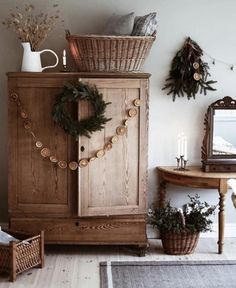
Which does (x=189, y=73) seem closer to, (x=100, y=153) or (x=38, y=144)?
(x=100, y=153)

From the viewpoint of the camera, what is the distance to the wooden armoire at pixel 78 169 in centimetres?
409

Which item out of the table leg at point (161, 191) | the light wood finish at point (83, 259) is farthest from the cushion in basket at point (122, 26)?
the light wood finish at point (83, 259)

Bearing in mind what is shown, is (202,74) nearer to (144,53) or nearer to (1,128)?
(144,53)

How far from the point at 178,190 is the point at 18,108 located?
170 cm

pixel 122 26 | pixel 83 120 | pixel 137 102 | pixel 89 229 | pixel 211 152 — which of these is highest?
pixel 122 26

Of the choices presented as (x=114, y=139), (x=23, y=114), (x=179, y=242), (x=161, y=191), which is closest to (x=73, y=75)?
(x=23, y=114)

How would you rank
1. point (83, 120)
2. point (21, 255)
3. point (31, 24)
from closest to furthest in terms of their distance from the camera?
point (21, 255) < point (83, 120) < point (31, 24)

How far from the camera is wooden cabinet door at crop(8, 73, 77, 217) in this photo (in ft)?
13.4

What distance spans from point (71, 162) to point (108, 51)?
0.94 meters

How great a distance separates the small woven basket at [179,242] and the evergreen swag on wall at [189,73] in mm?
1261

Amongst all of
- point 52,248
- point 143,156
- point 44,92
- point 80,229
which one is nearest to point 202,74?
point 143,156

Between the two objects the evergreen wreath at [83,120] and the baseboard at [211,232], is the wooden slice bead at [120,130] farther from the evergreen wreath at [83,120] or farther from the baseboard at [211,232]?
the baseboard at [211,232]

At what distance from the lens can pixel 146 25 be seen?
4.16 metres

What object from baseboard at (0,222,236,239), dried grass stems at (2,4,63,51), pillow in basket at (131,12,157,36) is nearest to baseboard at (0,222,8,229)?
baseboard at (0,222,236,239)
